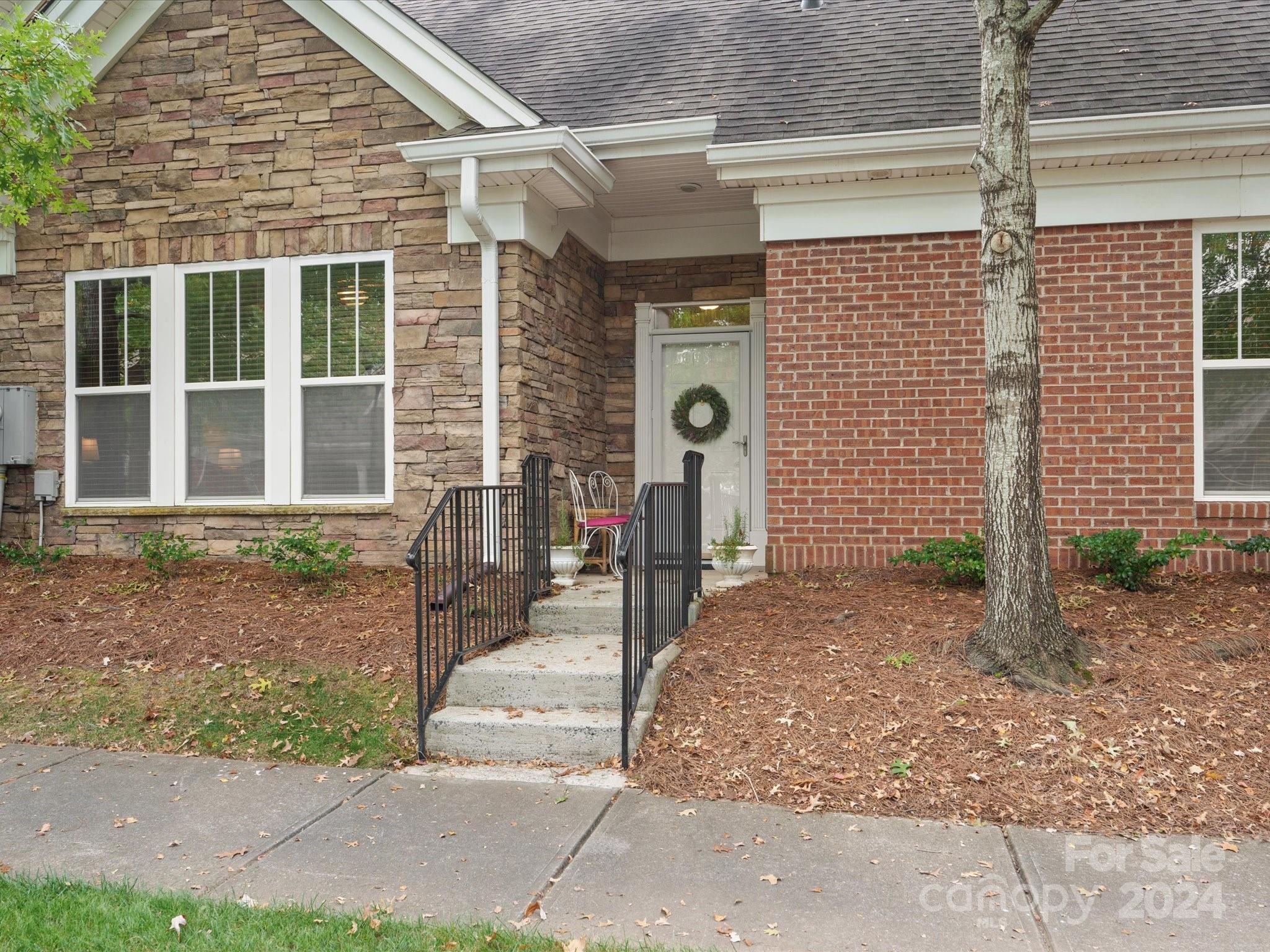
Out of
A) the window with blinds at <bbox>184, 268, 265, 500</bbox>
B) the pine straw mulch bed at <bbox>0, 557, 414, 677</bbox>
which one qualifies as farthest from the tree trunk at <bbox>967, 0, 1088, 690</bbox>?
the window with blinds at <bbox>184, 268, 265, 500</bbox>

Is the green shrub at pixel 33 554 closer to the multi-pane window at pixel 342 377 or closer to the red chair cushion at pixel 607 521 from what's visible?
the multi-pane window at pixel 342 377

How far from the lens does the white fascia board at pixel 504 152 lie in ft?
22.8

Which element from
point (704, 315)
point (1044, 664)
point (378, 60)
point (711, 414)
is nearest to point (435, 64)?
point (378, 60)

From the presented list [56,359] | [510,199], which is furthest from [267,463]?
[510,199]

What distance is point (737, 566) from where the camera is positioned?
7.42 meters

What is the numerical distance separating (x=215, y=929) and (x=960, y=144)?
253 inches

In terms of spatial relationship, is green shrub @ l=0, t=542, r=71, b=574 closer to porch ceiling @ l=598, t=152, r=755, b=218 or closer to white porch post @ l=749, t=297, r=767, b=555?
porch ceiling @ l=598, t=152, r=755, b=218

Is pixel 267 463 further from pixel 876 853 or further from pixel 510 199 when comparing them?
pixel 876 853

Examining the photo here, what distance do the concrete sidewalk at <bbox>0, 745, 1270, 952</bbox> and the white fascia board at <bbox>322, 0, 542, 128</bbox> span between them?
15.5 feet

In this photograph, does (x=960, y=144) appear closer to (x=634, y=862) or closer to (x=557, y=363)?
(x=557, y=363)

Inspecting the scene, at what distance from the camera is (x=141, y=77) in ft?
26.8

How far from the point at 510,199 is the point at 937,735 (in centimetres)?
484

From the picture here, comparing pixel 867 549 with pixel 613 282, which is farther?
pixel 613 282

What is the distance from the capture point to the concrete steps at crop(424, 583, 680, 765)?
16.2 ft
